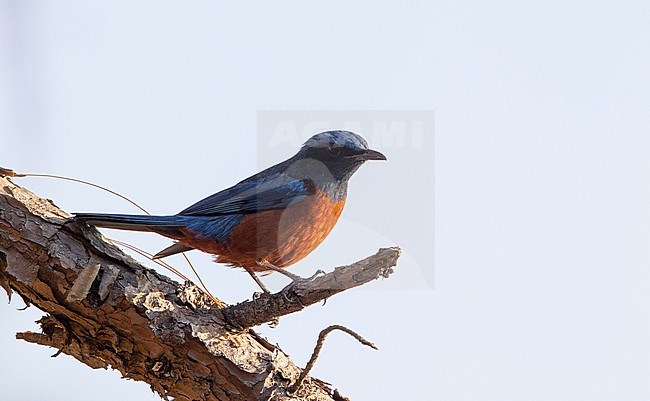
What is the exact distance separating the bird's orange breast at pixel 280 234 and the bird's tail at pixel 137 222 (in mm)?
288

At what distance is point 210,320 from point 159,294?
0.88ft

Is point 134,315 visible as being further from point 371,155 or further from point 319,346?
point 371,155

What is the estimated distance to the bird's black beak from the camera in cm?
420

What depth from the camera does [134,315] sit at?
3.52m

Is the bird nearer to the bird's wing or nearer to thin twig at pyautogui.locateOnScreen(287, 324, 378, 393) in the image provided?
the bird's wing

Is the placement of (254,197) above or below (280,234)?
above

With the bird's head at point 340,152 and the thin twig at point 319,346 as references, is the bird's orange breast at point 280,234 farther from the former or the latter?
the thin twig at point 319,346

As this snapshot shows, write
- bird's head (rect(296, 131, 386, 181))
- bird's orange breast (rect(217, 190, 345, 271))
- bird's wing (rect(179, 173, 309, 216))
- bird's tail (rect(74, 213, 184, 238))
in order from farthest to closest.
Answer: bird's head (rect(296, 131, 386, 181)) → bird's wing (rect(179, 173, 309, 216)) → bird's orange breast (rect(217, 190, 345, 271)) → bird's tail (rect(74, 213, 184, 238))

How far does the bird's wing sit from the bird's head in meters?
0.21

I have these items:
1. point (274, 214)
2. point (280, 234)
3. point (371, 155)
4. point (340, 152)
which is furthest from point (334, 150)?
point (280, 234)

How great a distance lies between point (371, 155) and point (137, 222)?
1307 mm

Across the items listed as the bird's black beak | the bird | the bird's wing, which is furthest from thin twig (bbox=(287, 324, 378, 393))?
the bird's black beak

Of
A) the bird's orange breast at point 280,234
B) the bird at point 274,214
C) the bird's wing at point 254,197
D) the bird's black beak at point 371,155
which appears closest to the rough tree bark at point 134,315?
the bird at point 274,214

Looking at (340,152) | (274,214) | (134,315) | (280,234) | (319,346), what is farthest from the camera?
Answer: (340,152)
